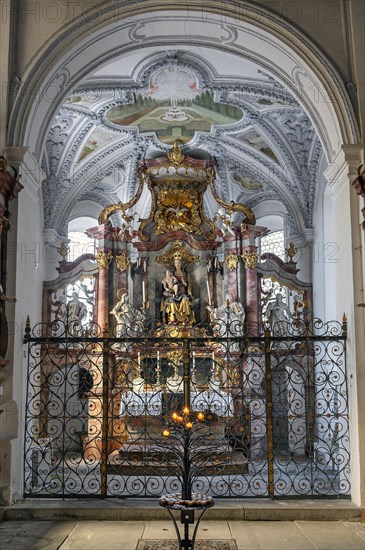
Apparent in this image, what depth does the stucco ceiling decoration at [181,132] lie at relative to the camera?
40.8ft

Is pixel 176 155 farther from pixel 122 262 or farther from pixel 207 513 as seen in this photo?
pixel 207 513

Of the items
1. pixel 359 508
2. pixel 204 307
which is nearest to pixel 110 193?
pixel 204 307

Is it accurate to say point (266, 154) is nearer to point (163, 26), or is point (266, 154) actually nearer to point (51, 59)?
point (163, 26)

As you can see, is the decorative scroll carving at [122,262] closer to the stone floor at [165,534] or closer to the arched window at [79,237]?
the arched window at [79,237]

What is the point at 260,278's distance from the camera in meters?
15.2

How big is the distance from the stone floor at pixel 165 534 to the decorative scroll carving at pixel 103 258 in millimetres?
8161

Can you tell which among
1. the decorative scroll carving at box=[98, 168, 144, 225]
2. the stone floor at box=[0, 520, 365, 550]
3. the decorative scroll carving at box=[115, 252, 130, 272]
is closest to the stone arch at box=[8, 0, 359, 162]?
the stone floor at box=[0, 520, 365, 550]

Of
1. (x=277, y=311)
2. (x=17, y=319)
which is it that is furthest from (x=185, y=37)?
(x=277, y=311)

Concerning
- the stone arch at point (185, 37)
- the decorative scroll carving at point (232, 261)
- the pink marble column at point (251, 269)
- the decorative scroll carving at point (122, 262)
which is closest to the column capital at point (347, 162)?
the stone arch at point (185, 37)

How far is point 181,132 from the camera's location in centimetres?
1514

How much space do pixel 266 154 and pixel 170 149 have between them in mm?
2274

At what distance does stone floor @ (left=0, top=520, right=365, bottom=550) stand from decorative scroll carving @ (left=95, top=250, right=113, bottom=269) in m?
8.16

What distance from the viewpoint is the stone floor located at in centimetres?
668

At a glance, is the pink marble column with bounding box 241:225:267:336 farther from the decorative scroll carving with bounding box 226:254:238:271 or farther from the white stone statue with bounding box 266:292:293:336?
the white stone statue with bounding box 266:292:293:336
